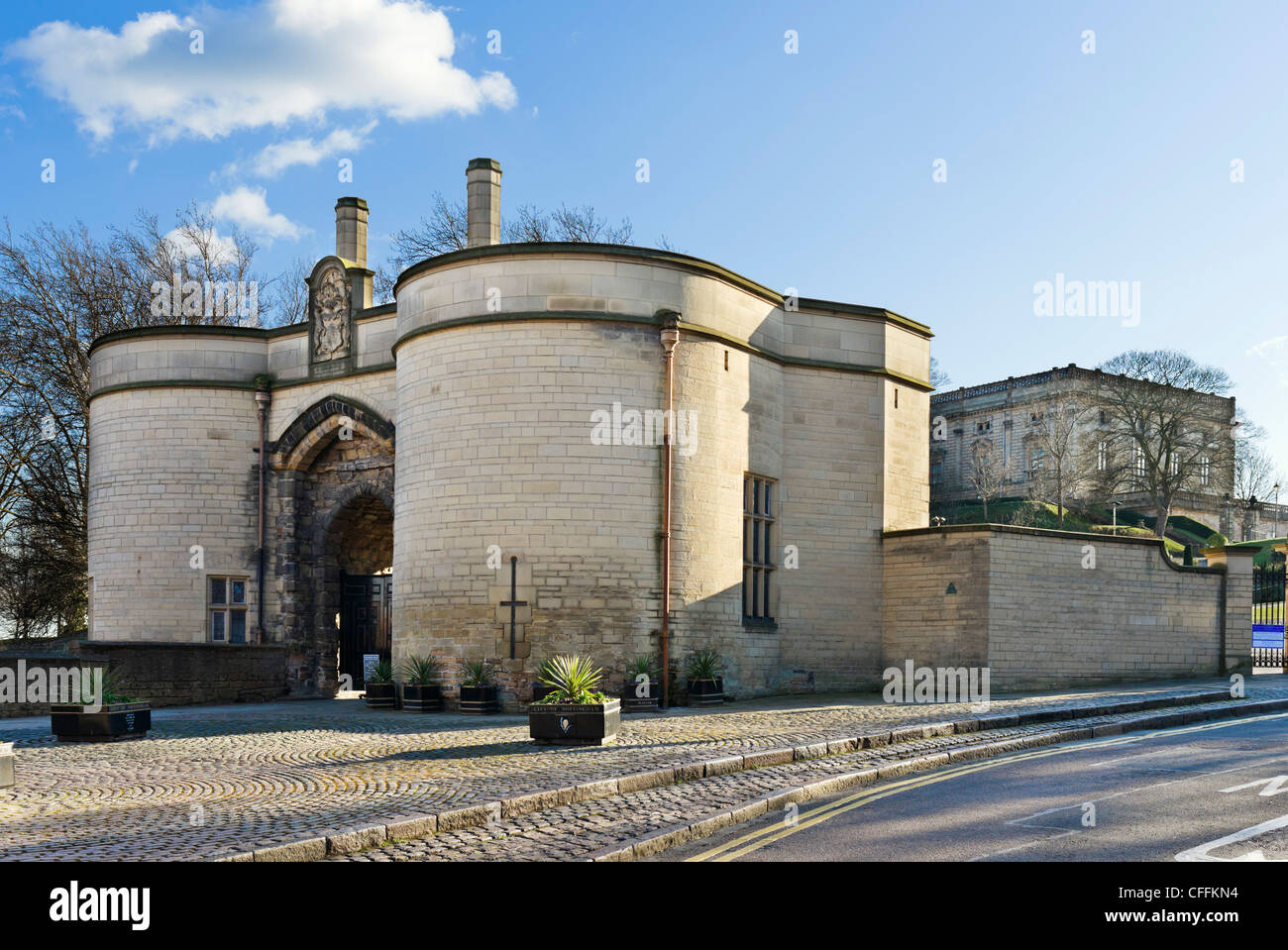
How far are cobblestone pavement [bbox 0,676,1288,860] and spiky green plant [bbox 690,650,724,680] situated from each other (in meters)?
0.77

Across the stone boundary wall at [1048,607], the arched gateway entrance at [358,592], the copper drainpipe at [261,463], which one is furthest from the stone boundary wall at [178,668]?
the stone boundary wall at [1048,607]

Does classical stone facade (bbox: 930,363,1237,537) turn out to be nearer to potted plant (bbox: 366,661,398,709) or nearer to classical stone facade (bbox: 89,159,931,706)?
classical stone facade (bbox: 89,159,931,706)

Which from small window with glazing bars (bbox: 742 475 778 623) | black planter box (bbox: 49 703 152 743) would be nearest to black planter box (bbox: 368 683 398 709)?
black planter box (bbox: 49 703 152 743)

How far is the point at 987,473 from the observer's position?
219ft

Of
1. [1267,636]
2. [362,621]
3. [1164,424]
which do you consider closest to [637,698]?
[362,621]

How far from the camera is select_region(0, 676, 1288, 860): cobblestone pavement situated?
820 centimetres

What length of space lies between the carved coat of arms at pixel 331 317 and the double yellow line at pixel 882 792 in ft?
52.9

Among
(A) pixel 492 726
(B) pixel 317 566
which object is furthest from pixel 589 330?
(B) pixel 317 566

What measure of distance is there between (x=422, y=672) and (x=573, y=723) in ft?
21.0

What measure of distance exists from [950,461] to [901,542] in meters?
53.1

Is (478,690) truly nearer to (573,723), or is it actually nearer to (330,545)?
(573,723)

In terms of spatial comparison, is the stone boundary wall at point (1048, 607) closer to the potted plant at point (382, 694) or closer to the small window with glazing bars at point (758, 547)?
the small window with glazing bars at point (758, 547)
